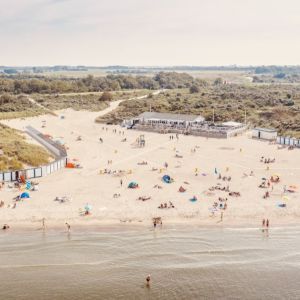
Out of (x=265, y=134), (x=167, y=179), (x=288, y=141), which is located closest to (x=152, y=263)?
(x=167, y=179)

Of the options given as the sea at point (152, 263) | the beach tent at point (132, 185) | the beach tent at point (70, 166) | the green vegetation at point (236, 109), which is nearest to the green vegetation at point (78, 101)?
the green vegetation at point (236, 109)

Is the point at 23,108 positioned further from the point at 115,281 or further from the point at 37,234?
the point at 115,281

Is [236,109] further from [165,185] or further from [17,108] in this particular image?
[165,185]

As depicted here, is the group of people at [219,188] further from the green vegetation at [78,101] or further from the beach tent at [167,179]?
the green vegetation at [78,101]

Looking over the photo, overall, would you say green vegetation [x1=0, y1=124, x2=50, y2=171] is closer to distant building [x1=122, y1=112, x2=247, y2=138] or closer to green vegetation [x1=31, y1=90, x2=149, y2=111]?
distant building [x1=122, y1=112, x2=247, y2=138]

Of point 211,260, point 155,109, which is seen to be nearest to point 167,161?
point 211,260
